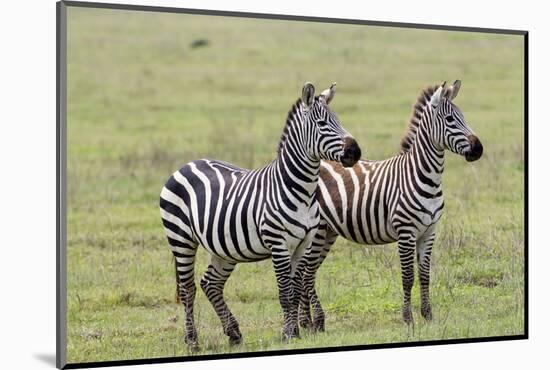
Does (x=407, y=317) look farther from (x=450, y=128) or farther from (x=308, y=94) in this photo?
(x=308, y=94)

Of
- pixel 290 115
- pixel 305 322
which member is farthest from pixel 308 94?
pixel 305 322

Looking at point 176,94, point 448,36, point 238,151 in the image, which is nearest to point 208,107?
point 176,94

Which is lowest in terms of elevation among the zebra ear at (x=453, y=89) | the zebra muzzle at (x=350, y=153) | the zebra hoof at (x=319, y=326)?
the zebra hoof at (x=319, y=326)

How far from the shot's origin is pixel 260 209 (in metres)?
9.00

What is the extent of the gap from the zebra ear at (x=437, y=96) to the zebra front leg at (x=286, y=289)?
194 cm

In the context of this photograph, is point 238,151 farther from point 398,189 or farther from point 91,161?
point 398,189

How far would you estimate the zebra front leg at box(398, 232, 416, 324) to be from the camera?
31.7ft

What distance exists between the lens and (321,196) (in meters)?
10.1

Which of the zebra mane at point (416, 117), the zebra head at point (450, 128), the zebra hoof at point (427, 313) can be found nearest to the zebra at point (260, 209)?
the zebra head at point (450, 128)

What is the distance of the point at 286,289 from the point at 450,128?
2.04 metres

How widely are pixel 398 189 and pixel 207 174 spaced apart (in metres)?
1.73

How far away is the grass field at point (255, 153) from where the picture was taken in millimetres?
10203

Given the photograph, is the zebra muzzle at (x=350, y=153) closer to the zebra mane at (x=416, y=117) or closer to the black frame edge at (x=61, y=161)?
the zebra mane at (x=416, y=117)

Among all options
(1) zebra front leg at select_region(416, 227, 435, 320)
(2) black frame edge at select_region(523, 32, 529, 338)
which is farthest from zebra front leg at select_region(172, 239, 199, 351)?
(2) black frame edge at select_region(523, 32, 529, 338)
